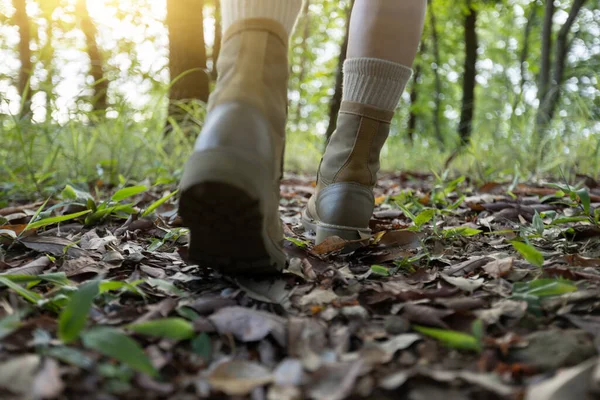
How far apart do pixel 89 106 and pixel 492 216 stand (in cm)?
200

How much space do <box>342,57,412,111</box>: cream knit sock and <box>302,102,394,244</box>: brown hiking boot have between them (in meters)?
0.02

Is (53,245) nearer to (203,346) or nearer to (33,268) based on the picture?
(33,268)

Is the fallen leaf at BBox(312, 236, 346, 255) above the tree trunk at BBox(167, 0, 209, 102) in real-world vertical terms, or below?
below

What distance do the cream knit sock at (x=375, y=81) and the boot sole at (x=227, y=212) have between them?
1.87 ft

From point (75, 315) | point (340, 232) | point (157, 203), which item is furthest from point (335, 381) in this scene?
point (157, 203)

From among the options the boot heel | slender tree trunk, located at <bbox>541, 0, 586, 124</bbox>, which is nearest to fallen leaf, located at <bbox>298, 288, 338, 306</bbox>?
the boot heel

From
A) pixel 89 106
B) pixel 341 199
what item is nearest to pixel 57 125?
pixel 89 106

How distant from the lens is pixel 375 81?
1296 mm

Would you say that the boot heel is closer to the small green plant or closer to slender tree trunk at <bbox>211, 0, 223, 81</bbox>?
the small green plant

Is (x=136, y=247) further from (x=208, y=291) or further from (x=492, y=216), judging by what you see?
(x=492, y=216)

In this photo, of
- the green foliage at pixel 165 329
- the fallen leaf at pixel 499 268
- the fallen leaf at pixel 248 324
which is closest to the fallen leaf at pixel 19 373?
the green foliage at pixel 165 329

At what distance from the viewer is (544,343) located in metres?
0.70

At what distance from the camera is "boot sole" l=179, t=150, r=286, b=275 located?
81cm

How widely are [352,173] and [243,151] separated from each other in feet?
1.88
